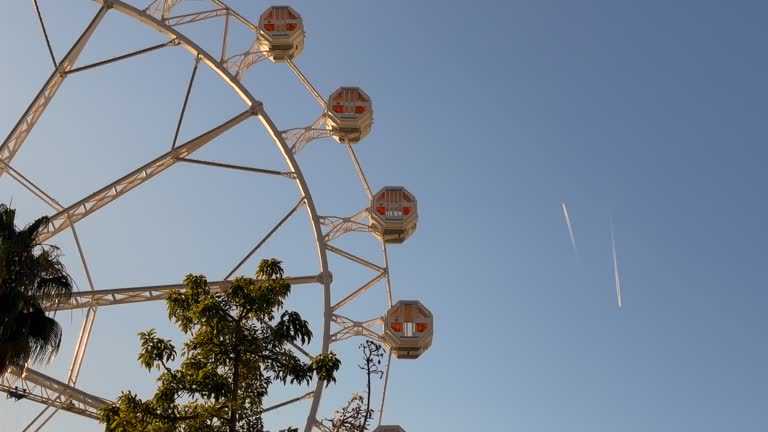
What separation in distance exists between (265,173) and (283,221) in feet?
5.72

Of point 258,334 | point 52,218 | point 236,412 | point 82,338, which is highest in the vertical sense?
point 52,218

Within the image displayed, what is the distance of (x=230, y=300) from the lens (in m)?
18.0

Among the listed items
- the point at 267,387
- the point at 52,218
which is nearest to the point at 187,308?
the point at 267,387

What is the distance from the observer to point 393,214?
111ft

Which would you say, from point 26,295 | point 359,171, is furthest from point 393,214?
point 26,295

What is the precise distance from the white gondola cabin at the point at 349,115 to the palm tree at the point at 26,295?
14425mm

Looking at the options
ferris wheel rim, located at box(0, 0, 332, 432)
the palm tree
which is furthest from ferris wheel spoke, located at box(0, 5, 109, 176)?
the palm tree

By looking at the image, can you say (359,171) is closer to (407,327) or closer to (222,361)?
(407,327)

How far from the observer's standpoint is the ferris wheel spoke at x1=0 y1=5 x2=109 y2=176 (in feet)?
92.2

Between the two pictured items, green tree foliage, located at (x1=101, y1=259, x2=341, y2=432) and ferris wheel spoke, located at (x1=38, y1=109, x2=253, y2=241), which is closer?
green tree foliage, located at (x1=101, y1=259, x2=341, y2=432)

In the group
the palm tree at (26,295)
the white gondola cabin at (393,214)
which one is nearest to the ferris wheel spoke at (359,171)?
the white gondola cabin at (393,214)

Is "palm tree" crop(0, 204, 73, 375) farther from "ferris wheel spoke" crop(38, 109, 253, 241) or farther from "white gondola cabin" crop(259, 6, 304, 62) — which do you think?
"white gondola cabin" crop(259, 6, 304, 62)

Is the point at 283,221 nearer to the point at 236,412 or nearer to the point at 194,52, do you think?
the point at 194,52

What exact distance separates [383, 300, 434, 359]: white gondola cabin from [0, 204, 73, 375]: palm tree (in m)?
12.5
